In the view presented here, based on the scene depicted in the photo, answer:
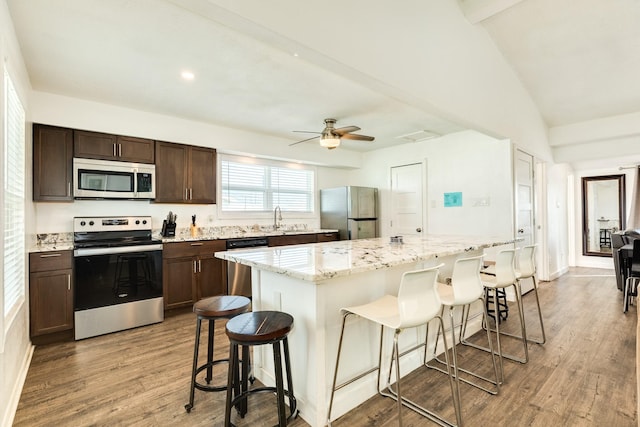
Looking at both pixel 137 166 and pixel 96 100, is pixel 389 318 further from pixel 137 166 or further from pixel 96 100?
pixel 96 100

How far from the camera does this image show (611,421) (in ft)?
5.82

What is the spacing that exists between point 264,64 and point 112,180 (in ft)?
7.33

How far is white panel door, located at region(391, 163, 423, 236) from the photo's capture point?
5.39 metres

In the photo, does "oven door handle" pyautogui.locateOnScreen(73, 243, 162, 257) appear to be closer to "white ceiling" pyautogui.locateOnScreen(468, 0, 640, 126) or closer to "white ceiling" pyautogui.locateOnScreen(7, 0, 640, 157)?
"white ceiling" pyautogui.locateOnScreen(7, 0, 640, 157)

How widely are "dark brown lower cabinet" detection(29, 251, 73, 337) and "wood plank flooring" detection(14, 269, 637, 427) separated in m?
0.21

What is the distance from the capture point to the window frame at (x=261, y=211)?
470 centimetres

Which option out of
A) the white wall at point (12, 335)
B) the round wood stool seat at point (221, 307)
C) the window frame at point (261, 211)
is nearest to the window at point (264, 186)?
the window frame at point (261, 211)

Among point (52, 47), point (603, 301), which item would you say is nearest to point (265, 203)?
point (52, 47)

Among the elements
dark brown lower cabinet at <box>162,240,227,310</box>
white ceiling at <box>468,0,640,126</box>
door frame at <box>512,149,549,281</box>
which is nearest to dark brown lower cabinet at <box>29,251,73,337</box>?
dark brown lower cabinet at <box>162,240,227,310</box>

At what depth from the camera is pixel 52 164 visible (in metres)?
3.15

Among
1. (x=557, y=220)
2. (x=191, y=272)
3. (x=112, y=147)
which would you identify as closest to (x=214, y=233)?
(x=191, y=272)

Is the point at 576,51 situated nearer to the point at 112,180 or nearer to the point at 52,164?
the point at 112,180

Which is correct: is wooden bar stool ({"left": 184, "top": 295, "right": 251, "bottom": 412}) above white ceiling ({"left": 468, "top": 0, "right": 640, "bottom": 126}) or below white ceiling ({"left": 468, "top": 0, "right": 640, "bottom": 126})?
below

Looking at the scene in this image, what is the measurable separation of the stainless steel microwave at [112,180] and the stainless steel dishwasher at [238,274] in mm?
1161
